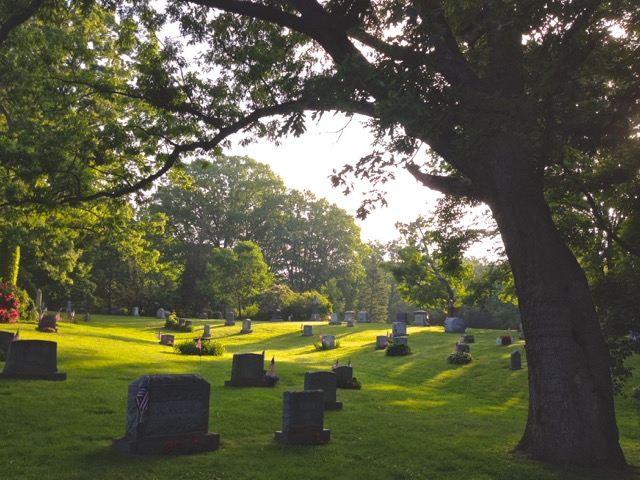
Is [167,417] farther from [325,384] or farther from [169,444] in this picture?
[325,384]

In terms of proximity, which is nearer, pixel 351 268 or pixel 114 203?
pixel 114 203

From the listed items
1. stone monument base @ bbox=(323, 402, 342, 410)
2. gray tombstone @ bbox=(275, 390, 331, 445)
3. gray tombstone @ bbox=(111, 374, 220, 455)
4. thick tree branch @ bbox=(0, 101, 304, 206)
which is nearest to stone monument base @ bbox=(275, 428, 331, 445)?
gray tombstone @ bbox=(275, 390, 331, 445)

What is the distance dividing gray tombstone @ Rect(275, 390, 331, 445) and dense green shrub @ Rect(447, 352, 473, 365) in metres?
17.1

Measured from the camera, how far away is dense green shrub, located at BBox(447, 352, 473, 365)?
25062 mm

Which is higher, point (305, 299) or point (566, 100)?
point (566, 100)

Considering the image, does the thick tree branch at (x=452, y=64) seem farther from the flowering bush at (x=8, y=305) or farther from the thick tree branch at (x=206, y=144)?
the flowering bush at (x=8, y=305)

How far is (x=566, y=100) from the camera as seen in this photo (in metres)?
9.47

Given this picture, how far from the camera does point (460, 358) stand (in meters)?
25.2

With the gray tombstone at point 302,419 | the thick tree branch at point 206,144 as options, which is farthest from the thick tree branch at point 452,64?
the gray tombstone at point 302,419

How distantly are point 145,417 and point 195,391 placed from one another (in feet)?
2.95

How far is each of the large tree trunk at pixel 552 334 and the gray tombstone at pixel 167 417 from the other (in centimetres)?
568

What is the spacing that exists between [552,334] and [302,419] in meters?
4.69

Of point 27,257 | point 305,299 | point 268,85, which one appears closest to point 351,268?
point 305,299

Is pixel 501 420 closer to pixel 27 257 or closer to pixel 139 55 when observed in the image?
pixel 139 55
